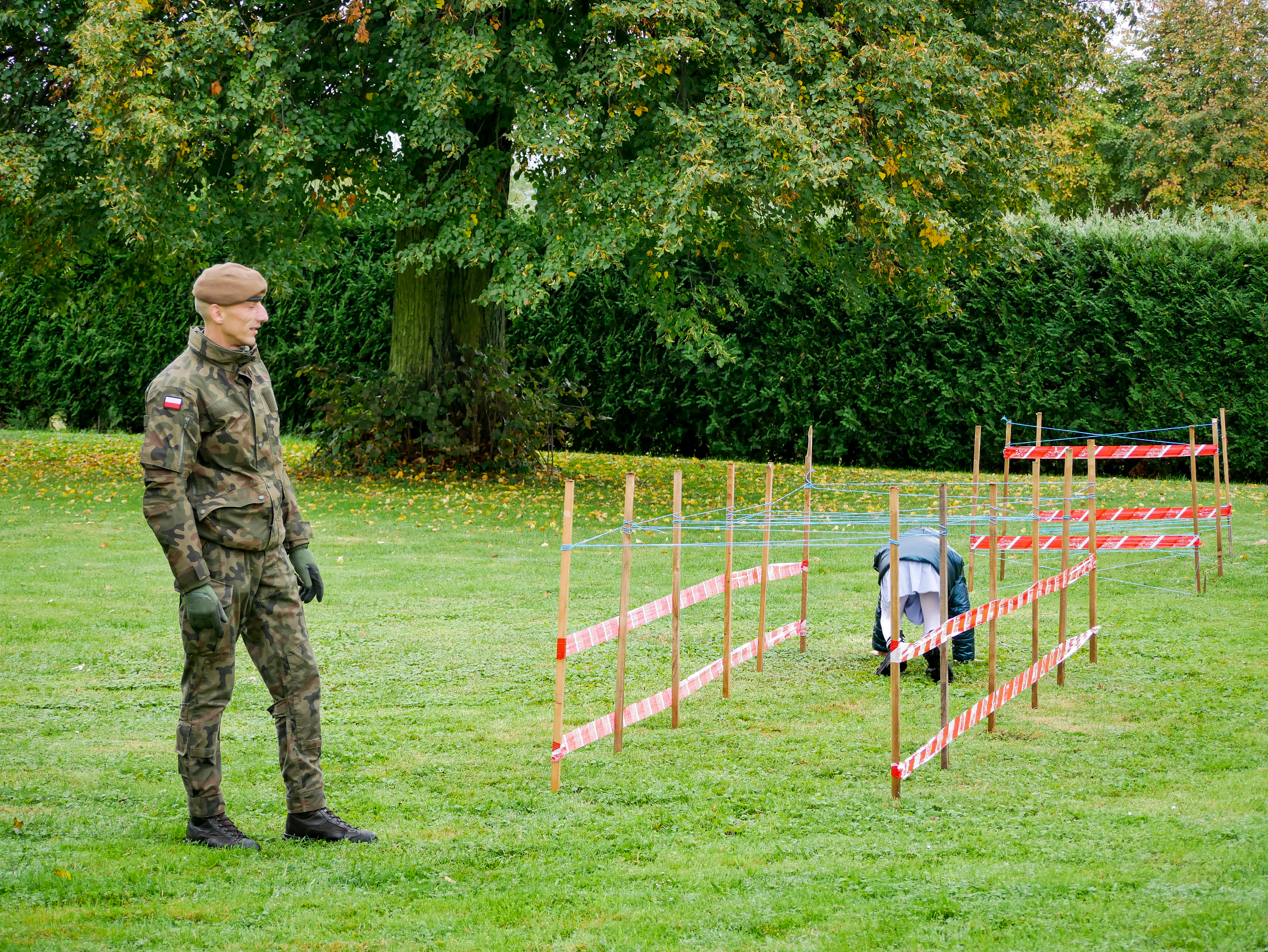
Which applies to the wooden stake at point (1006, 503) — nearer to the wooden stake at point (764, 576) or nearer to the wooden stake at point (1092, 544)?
the wooden stake at point (1092, 544)

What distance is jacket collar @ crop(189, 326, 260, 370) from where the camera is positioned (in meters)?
4.62

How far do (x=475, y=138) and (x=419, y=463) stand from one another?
4.42 metres

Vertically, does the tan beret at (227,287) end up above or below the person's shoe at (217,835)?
above

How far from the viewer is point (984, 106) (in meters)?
14.2

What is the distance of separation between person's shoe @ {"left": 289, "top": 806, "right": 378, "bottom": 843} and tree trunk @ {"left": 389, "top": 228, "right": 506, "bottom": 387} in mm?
12339

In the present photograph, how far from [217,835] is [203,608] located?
92cm

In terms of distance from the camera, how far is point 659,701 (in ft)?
21.3

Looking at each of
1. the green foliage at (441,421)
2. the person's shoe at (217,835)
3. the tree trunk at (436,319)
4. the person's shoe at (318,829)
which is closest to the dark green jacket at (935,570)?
the person's shoe at (318,829)

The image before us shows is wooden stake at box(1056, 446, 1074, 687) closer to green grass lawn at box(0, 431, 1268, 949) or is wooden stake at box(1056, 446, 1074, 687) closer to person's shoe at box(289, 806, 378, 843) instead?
green grass lawn at box(0, 431, 1268, 949)

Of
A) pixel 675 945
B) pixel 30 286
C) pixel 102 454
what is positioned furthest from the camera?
pixel 30 286

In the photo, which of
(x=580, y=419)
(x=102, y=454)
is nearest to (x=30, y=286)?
(x=102, y=454)

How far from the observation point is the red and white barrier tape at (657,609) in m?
5.90

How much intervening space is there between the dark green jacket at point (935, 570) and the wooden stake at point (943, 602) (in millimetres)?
1678

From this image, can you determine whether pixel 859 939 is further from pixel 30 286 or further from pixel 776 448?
pixel 30 286
